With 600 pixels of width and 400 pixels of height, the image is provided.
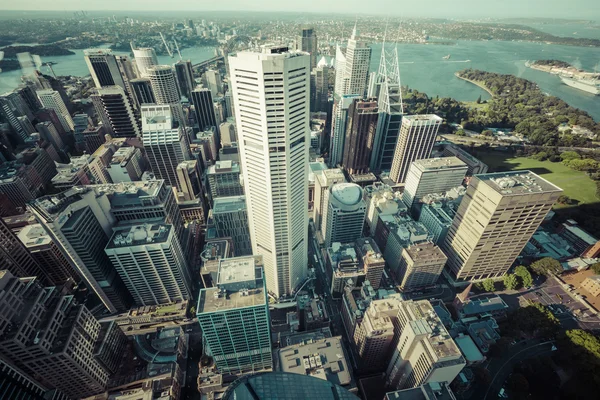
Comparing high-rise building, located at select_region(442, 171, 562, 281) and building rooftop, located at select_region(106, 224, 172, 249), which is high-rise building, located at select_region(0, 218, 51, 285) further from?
high-rise building, located at select_region(442, 171, 562, 281)

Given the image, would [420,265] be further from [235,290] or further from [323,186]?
[235,290]

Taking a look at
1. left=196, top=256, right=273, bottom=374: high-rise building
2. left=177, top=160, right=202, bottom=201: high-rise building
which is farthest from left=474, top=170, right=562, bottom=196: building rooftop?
left=177, top=160, right=202, bottom=201: high-rise building

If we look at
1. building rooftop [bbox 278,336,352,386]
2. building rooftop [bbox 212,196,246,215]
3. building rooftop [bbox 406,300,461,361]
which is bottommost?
building rooftop [bbox 278,336,352,386]

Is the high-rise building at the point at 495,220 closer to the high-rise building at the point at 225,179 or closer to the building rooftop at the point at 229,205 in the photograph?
the building rooftop at the point at 229,205

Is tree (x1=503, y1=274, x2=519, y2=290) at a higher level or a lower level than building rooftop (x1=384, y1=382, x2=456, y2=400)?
lower

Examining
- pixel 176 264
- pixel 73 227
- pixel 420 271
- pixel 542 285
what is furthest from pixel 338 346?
pixel 542 285

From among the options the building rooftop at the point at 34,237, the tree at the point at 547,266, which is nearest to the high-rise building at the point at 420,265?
the tree at the point at 547,266
